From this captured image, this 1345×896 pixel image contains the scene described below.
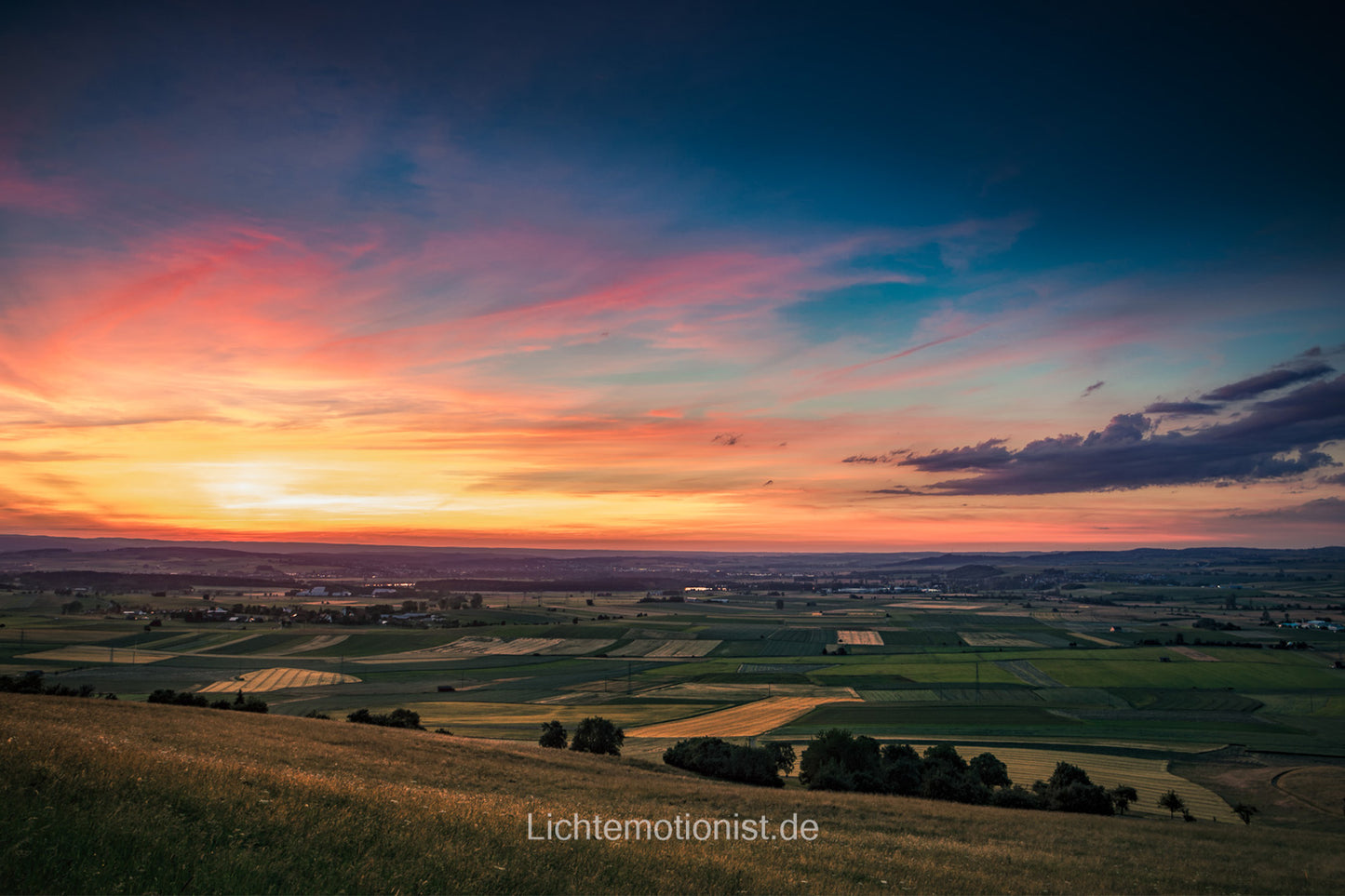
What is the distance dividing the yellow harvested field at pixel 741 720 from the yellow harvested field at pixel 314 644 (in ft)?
314

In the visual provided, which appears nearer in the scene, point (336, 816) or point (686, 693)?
point (336, 816)

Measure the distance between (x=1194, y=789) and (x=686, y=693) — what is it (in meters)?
66.1

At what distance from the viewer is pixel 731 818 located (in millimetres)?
27344

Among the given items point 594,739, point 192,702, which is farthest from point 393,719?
point 594,739

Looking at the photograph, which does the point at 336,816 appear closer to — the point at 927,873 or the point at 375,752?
the point at 927,873

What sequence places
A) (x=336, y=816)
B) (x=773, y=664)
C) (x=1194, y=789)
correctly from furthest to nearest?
(x=773, y=664)
(x=1194, y=789)
(x=336, y=816)

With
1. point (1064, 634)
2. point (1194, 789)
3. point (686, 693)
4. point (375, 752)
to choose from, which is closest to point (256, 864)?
point (375, 752)

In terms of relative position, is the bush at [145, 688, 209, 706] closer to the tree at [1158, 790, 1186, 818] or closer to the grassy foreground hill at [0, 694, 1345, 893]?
the grassy foreground hill at [0, 694, 1345, 893]

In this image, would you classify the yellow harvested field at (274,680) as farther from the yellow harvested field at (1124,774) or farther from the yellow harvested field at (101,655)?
the yellow harvested field at (1124,774)

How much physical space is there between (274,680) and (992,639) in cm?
16452

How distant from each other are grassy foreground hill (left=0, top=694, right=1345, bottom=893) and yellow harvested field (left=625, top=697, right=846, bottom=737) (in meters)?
48.0

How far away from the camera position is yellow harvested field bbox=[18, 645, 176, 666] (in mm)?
119625

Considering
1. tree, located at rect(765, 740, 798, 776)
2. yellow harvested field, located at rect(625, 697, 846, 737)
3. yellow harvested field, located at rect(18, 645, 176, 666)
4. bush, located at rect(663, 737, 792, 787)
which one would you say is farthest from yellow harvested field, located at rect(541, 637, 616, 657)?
bush, located at rect(663, 737, 792, 787)

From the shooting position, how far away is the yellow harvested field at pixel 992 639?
172250mm
